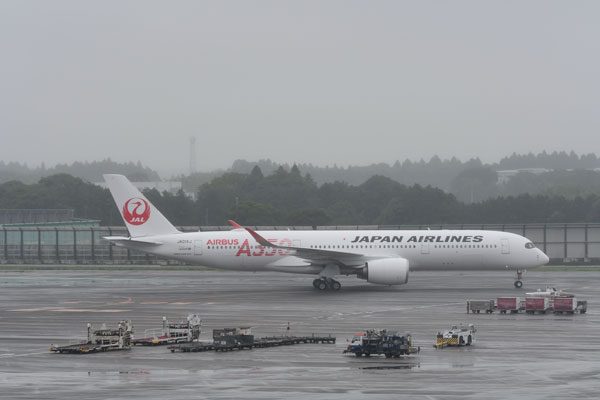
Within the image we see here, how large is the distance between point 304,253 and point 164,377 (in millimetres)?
34526

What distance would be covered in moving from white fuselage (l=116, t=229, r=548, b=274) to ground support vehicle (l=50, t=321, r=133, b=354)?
93.1 feet

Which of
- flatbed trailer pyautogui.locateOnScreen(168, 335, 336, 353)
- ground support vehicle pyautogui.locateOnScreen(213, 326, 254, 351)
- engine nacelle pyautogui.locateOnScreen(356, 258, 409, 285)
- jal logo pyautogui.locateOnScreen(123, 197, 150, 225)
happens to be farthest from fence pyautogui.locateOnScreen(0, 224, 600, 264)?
ground support vehicle pyautogui.locateOnScreen(213, 326, 254, 351)

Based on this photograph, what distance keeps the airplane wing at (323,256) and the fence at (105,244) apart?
1302 inches

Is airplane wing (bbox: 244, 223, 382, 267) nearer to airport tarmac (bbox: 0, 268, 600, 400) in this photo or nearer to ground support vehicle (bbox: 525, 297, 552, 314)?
airport tarmac (bbox: 0, 268, 600, 400)

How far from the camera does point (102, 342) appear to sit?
33.8 meters

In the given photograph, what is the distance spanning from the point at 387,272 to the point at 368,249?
3471mm

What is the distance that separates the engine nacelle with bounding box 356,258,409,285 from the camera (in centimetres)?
5997

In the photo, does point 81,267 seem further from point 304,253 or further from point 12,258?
point 304,253

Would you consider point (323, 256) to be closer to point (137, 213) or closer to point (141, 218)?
point (141, 218)

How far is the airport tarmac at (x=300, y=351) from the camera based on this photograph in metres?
24.9

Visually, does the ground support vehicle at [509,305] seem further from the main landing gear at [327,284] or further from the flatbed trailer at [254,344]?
the main landing gear at [327,284]

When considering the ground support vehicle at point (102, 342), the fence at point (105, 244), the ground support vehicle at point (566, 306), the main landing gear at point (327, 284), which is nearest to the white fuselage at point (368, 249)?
the main landing gear at point (327, 284)

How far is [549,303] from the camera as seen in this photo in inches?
1847

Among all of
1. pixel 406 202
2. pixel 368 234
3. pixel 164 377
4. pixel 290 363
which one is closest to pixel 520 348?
pixel 290 363
